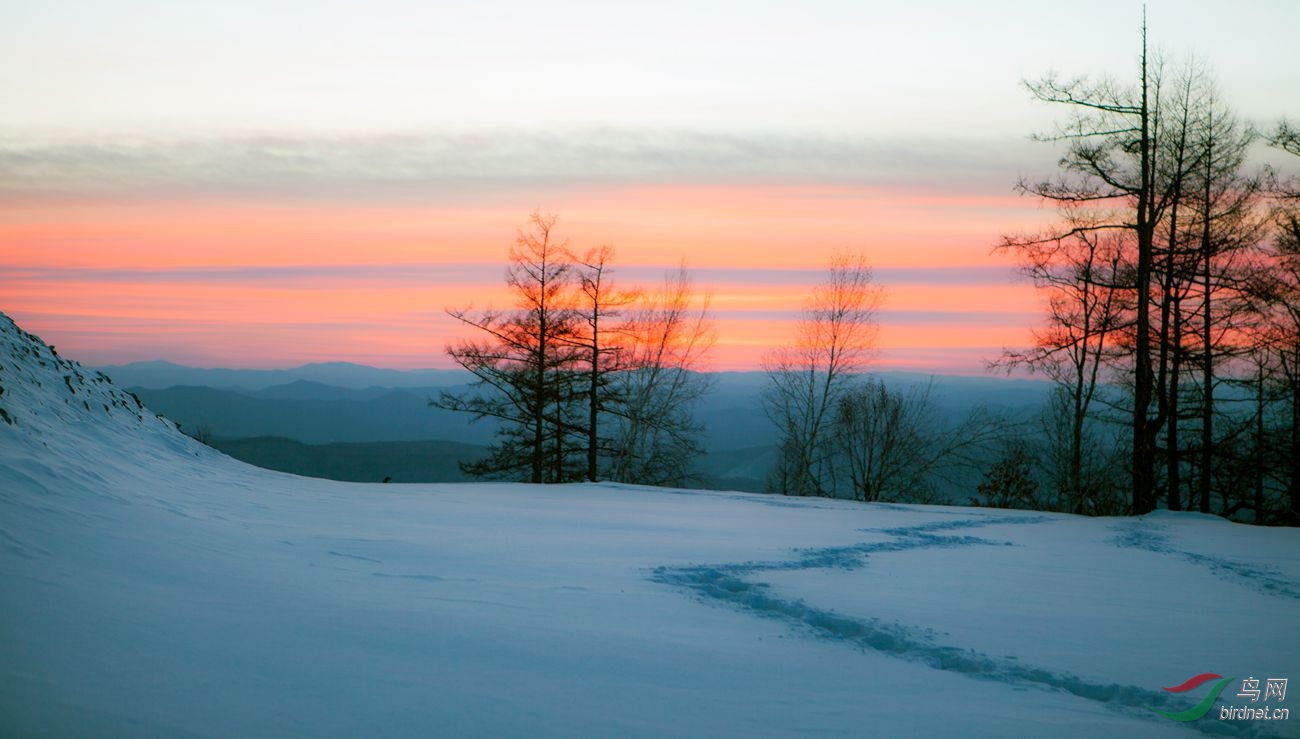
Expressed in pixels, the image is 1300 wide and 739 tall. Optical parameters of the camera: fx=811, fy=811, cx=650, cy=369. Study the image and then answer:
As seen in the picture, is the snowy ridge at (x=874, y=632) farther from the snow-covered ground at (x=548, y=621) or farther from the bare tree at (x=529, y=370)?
the bare tree at (x=529, y=370)

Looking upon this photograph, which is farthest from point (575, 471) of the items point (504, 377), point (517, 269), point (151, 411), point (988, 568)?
point (988, 568)

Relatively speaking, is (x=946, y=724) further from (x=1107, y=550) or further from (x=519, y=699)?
(x=1107, y=550)

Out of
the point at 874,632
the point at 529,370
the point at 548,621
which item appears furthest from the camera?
the point at 529,370

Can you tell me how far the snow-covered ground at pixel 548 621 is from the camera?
3135 mm

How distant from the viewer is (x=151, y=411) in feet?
35.2

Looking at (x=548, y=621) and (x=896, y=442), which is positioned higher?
(x=896, y=442)

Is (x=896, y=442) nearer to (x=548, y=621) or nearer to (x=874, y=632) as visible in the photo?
(x=874, y=632)

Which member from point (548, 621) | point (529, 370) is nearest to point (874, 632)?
point (548, 621)

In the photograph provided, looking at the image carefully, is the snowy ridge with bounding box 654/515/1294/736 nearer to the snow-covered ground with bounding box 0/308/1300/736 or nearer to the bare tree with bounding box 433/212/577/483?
the snow-covered ground with bounding box 0/308/1300/736

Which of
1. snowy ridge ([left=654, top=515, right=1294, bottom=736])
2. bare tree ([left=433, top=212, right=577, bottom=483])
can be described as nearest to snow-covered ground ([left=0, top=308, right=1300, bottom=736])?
snowy ridge ([left=654, top=515, right=1294, bottom=736])

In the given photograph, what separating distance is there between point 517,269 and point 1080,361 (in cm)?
1872

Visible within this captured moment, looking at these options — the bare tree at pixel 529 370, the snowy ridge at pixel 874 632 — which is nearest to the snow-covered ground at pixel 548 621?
the snowy ridge at pixel 874 632

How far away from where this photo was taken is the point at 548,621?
4.45 meters

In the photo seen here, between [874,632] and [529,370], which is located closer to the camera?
[874,632]
